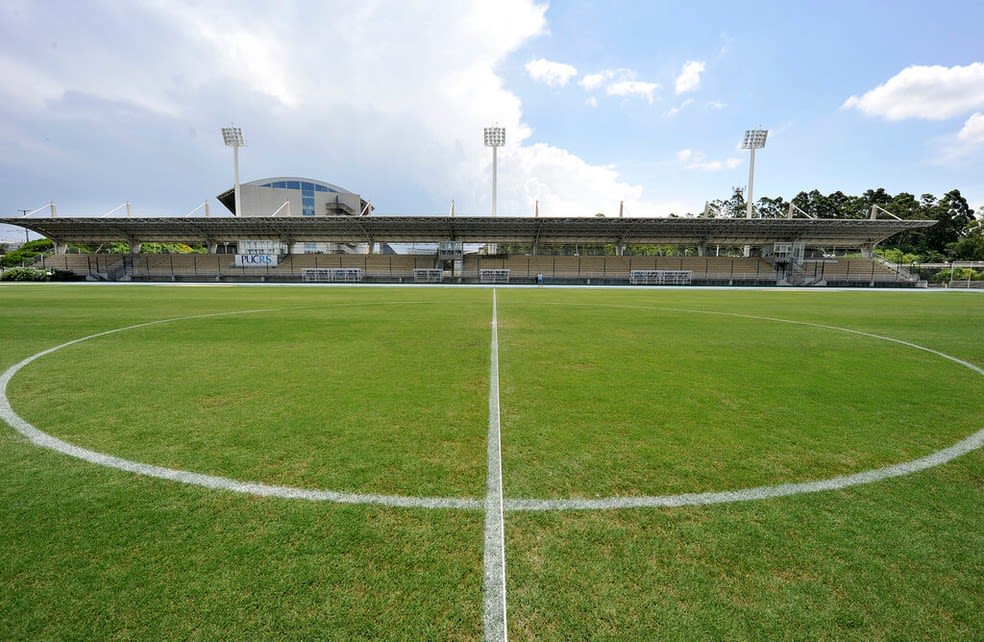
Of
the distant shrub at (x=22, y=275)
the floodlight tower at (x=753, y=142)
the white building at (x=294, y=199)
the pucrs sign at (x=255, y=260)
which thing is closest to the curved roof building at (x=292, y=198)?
the white building at (x=294, y=199)

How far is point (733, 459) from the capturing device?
3.59 m

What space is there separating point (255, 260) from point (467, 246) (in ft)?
81.4

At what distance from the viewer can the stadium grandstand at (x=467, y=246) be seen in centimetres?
4556

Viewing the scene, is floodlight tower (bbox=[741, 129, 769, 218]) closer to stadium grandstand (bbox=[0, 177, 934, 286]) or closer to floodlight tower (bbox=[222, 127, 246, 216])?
stadium grandstand (bbox=[0, 177, 934, 286])

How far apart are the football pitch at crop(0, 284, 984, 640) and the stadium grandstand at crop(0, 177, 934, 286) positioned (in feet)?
132

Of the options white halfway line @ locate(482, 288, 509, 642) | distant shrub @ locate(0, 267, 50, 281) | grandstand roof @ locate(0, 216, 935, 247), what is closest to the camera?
white halfway line @ locate(482, 288, 509, 642)

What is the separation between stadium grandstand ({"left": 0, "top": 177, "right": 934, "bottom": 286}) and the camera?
45562mm

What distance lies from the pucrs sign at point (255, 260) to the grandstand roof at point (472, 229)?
9.37 feet

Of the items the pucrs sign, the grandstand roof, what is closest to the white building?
the pucrs sign

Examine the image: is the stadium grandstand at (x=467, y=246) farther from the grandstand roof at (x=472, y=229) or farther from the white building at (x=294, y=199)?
the white building at (x=294, y=199)

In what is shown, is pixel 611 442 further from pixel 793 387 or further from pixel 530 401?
pixel 793 387

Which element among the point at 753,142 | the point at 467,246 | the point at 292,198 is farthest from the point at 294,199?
the point at 753,142

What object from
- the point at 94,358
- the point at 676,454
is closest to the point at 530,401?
the point at 676,454

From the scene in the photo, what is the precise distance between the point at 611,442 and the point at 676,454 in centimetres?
55
